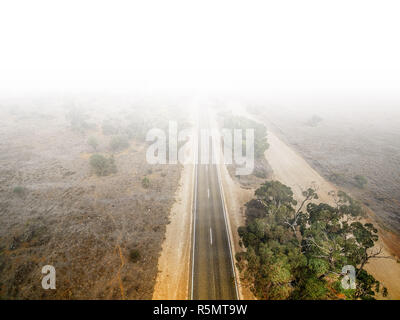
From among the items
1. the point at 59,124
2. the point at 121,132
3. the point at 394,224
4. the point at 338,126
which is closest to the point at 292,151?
the point at 394,224

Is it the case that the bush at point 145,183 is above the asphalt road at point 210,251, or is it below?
above

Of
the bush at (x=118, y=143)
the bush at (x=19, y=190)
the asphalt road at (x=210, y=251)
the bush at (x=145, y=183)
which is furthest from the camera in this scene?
the bush at (x=118, y=143)

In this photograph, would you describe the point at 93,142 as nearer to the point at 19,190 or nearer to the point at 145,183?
the point at 19,190

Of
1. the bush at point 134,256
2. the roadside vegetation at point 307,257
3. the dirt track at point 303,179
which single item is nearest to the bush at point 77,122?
the bush at point 134,256

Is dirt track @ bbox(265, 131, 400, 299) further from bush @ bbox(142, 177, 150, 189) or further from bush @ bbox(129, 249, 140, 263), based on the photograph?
bush @ bbox(129, 249, 140, 263)

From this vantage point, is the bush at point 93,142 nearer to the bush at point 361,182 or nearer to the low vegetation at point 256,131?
the low vegetation at point 256,131
